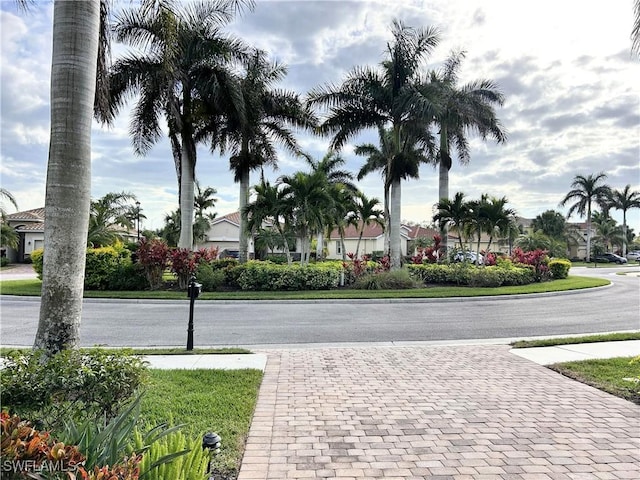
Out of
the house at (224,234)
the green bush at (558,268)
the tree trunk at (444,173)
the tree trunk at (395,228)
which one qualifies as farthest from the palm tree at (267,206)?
the house at (224,234)

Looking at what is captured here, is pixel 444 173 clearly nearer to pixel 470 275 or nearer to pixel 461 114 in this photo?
pixel 461 114

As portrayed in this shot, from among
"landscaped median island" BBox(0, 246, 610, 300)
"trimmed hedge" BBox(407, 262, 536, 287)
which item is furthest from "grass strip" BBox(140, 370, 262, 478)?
"trimmed hedge" BBox(407, 262, 536, 287)

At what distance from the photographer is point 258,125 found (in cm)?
2095

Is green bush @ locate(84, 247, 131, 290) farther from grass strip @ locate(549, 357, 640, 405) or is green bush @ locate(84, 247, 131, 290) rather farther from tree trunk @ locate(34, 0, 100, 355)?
grass strip @ locate(549, 357, 640, 405)

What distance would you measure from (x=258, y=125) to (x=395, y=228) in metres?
8.48

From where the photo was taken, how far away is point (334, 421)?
14.3 ft

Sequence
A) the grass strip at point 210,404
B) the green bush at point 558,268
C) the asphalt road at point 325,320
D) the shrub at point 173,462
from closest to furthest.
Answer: the shrub at point 173,462, the grass strip at point 210,404, the asphalt road at point 325,320, the green bush at point 558,268

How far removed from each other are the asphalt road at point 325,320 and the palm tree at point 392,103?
22.3 ft

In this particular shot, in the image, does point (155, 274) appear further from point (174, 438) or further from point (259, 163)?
point (174, 438)

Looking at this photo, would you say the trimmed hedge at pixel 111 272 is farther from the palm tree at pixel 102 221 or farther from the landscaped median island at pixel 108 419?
the landscaped median island at pixel 108 419

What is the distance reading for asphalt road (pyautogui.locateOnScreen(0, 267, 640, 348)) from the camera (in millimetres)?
8891

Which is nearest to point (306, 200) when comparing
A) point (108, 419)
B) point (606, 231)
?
point (108, 419)

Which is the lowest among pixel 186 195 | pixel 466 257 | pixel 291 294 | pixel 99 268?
pixel 291 294

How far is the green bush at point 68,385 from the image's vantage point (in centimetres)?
304
